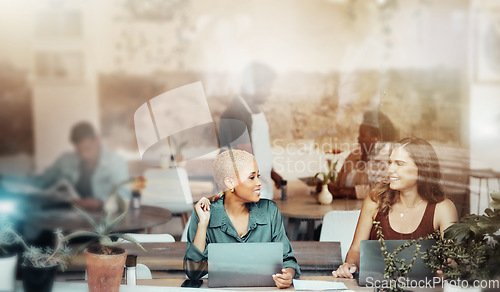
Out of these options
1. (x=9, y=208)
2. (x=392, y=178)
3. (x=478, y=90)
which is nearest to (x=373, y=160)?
(x=392, y=178)

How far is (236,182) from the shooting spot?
10.2ft

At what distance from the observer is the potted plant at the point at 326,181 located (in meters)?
3.53

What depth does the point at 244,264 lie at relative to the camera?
2719 millimetres

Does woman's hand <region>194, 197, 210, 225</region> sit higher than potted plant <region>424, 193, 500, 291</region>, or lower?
higher

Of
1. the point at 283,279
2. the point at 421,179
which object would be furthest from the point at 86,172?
the point at 421,179

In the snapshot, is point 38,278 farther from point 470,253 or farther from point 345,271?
point 470,253

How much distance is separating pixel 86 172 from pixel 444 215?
219 cm

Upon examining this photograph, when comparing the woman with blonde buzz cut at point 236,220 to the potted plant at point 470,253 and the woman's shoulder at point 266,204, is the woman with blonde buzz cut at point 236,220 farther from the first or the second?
the potted plant at point 470,253

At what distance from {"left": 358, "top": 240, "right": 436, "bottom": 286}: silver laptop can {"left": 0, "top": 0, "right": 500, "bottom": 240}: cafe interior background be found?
43.6 inches

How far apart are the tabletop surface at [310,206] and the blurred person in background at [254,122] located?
5.3 inches

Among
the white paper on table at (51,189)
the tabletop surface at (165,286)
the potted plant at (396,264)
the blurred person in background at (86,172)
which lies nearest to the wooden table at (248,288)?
the tabletop surface at (165,286)

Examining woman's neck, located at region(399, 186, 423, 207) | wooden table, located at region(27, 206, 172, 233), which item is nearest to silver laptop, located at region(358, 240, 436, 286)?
woman's neck, located at region(399, 186, 423, 207)

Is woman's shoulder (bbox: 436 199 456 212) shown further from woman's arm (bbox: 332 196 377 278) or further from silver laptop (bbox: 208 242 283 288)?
silver laptop (bbox: 208 242 283 288)

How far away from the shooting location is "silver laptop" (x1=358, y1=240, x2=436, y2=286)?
2678mm
